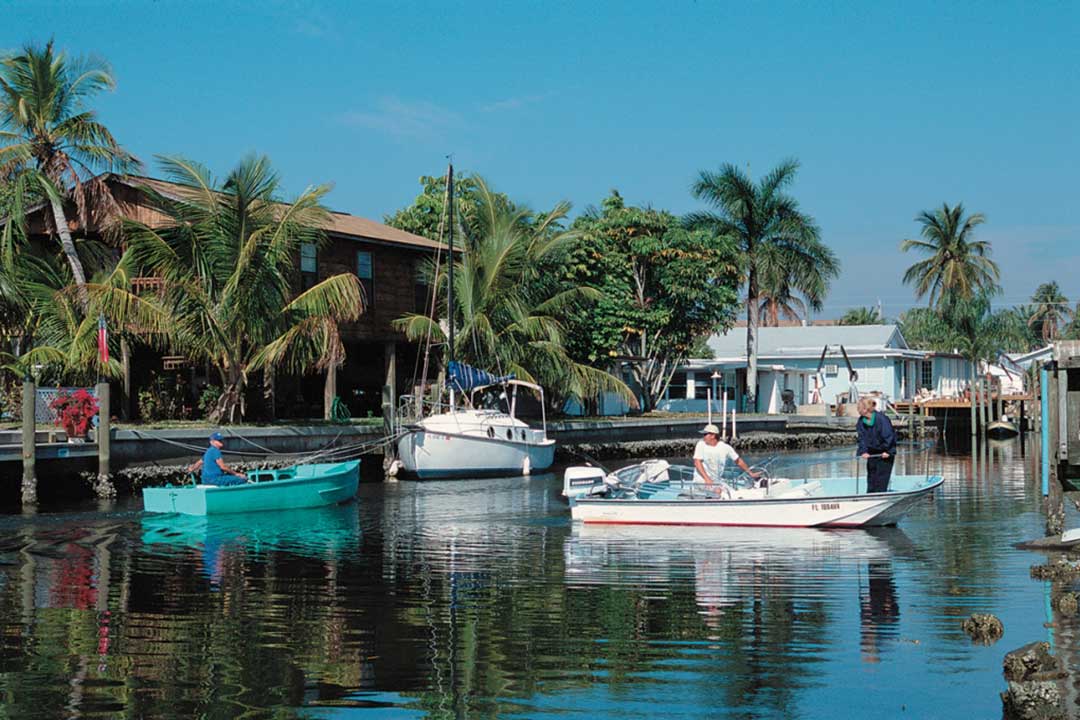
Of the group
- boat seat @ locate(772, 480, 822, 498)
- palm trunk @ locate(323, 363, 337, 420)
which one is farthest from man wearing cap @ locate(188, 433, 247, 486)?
palm trunk @ locate(323, 363, 337, 420)

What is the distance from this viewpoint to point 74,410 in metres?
25.1

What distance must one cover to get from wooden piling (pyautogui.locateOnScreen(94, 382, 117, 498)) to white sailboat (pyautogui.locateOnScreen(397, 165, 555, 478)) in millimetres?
7826

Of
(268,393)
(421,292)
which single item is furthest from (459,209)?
(268,393)

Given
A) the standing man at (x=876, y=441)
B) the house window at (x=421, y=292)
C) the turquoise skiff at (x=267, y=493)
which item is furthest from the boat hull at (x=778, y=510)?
the house window at (x=421, y=292)

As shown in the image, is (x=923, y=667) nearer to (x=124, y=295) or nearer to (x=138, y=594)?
(x=138, y=594)

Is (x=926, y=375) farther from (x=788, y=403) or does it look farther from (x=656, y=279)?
(x=656, y=279)

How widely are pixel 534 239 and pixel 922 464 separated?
14.0m

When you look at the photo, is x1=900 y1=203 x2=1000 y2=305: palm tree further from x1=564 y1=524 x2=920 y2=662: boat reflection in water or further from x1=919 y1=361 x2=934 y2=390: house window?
x1=564 y1=524 x2=920 y2=662: boat reflection in water

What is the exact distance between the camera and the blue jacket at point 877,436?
18.0 meters

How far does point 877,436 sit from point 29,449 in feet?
52.0

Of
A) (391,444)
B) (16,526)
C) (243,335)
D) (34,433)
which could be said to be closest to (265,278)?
(243,335)

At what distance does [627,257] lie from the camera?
160ft

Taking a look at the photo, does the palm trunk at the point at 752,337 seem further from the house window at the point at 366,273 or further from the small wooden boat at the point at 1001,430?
the house window at the point at 366,273

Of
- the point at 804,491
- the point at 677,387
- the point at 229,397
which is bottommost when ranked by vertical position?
the point at 804,491
